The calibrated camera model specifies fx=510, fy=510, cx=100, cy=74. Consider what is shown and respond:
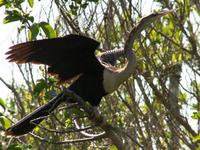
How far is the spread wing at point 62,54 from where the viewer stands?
127 inches

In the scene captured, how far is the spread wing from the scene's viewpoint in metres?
3.23

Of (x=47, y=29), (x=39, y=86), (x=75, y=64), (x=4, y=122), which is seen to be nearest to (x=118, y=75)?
(x=75, y=64)

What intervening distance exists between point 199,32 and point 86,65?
1.36 meters

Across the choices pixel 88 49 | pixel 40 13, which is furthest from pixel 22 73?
pixel 88 49

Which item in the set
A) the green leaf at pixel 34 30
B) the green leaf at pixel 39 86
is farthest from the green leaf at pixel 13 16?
A: the green leaf at pixel 39 86

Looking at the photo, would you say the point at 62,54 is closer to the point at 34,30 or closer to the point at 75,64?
the point at 75,64

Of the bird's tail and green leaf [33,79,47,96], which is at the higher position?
green leaf [33,79,47,96]

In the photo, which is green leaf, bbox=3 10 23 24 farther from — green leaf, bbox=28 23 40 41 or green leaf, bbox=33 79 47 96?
green leaf, bbox=33 79 47 96

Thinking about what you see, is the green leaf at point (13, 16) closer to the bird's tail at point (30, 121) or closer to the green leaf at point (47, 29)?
the green leaf at point (47, 29)

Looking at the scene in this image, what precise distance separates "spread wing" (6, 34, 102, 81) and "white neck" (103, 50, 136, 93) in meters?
0.16

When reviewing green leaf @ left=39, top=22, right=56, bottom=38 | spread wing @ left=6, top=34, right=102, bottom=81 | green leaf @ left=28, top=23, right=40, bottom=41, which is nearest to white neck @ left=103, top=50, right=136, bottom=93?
spread wing @ left=6, top=34, right=102, bottom=81

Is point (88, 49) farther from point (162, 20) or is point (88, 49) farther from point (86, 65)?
point (162, 20)

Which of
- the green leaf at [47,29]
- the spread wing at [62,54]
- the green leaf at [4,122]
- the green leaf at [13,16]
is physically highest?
the green leaf at [13,16]

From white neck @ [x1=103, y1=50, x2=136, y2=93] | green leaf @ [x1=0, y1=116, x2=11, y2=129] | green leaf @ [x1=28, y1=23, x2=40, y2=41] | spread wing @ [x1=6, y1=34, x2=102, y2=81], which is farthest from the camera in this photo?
white neck @ [x1=103, y1=50, x2=136, y2=93]
